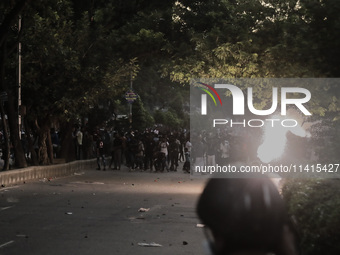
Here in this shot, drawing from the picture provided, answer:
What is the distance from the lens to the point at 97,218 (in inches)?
591

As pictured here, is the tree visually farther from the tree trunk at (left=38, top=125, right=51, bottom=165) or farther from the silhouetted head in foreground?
the silhouetted head in foreground

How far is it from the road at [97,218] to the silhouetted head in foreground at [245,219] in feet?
23.5

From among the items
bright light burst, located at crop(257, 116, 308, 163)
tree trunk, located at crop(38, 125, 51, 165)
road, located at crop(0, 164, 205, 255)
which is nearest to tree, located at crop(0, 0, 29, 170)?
tree trunk, located at crop(38, 125, 51, 165)

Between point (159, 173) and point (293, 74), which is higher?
point (293, 74)

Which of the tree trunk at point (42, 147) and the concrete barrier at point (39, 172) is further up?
the tree trunk at point (42, 147)

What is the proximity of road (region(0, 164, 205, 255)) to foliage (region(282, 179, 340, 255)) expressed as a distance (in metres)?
1.62

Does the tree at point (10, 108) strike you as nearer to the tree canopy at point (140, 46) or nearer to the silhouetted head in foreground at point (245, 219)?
the tree canopy at point (140, 46)

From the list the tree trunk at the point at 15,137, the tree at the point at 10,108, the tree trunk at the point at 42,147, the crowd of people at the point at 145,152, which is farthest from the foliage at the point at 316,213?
the crowd of people at the point at 145,152

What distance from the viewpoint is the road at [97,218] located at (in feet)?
37.9

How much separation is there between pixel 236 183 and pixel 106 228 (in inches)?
387

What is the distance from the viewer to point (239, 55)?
30266 millimetres

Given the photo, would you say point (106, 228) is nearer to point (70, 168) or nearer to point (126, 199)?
point (126, 199)

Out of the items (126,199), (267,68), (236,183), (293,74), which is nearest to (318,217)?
(236,183)

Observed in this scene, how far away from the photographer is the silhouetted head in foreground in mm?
3797
